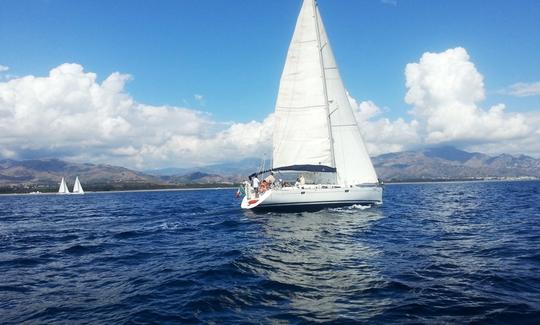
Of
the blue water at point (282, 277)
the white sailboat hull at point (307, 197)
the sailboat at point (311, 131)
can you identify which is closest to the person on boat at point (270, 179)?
the sailboat at point (311, 131)

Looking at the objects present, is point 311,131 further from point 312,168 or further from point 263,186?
point 263,186

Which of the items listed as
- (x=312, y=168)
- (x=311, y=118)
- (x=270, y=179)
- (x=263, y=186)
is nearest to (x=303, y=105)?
(x=311, y=118)

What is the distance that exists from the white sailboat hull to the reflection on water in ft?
22.9

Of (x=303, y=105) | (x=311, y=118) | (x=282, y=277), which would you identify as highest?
(x=303, y=105)

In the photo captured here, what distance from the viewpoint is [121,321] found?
9.53 metres

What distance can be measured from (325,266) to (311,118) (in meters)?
25.2

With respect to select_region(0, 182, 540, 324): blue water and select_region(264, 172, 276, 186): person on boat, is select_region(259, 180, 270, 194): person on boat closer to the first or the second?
select_region(264, 172, 276, 186): person on boat

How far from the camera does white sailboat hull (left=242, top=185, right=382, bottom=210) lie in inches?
1391

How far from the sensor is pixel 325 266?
14789mm

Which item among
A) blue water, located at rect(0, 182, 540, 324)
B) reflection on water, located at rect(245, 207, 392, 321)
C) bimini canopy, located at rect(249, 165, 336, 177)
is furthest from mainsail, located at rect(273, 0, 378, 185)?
blue water, located at rect(0, 182, 540, 324)

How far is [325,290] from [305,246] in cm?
762

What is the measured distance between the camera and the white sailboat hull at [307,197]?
35.3 meters

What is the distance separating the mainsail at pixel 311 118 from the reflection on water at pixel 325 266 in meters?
11.6

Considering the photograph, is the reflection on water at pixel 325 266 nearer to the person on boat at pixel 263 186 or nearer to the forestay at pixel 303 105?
the person on boat at pixel 263 186
